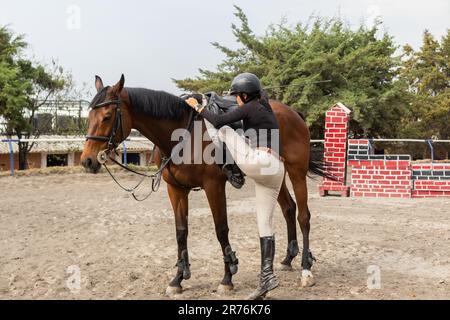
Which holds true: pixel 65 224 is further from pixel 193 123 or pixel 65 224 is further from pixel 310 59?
pixel 310 59

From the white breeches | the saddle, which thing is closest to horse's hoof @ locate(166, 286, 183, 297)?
the white breeches

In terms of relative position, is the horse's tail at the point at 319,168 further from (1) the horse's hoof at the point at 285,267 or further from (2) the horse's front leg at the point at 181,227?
(2) the horse's front leg at the point at 181,227

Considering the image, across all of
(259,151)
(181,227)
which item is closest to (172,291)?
(181,227)

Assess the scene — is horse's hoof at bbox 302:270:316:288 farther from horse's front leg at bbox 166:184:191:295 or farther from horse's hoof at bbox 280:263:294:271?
horse's front leg at bbox 166:184:191:295

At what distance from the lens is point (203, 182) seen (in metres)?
4.10

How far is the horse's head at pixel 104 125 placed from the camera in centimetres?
372

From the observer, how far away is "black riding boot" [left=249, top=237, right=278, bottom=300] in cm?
376

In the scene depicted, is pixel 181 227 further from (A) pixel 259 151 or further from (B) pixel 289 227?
(B) pixel 289 227

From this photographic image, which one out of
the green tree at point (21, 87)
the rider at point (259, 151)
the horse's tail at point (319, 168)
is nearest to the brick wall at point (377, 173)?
the horse's tail at point (319, 168)

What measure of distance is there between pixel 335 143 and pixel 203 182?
6809mm

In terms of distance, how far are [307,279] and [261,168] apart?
134 cm

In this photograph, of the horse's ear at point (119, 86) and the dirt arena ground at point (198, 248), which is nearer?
the horse's ear at point (119, 86)

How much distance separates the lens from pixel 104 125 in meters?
3.76
